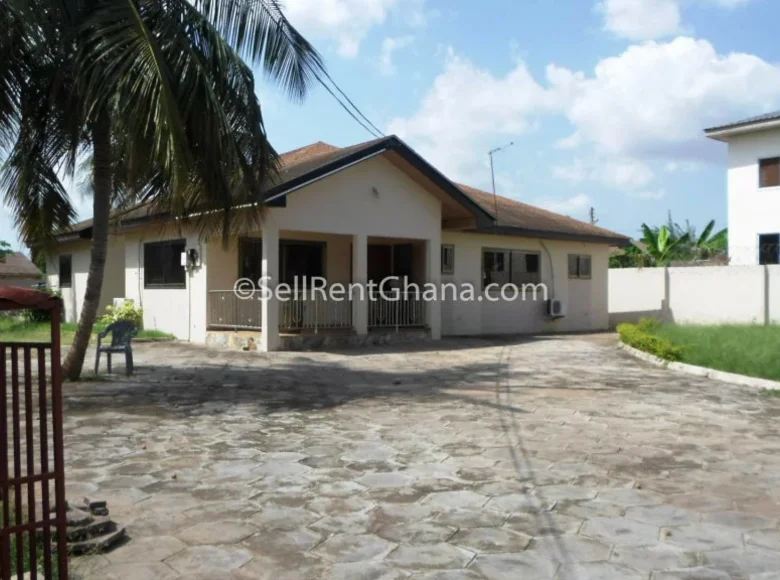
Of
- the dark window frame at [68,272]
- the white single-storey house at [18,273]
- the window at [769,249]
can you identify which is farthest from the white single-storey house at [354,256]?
the white single-storey house at [18,273]

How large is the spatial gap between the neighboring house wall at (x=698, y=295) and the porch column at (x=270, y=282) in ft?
47.6

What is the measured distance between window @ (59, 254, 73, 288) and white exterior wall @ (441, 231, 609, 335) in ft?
42.1

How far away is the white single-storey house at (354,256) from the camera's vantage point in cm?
1551

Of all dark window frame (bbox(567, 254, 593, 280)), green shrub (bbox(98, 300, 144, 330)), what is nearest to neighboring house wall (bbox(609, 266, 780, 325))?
dark window frame (bbox(567, 254, 593, 280))

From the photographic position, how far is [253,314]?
51.5 feet

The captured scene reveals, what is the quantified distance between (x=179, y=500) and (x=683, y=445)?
4.76m

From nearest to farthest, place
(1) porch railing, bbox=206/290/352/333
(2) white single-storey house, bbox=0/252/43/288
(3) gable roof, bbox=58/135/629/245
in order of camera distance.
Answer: (3) gable roof, bbox=58/135/629/245, (1) porch railing, bbox=206/290/352/333, (2) white single-storey house, bbox=0/252/43/288

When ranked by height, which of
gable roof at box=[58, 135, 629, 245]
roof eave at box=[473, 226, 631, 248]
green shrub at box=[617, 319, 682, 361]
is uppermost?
gable roof at box=[58, 135, 629, 245]

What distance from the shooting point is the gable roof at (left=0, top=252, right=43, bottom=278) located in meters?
45.9

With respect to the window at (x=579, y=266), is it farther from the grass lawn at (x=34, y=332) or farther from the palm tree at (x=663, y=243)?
the grass lawn at (x=34, y=332)

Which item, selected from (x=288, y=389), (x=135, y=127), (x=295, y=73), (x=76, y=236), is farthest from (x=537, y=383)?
(x=76, y=236)

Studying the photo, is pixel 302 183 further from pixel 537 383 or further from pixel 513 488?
pixel 513 488

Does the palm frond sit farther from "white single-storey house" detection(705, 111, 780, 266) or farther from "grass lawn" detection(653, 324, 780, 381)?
"white single-storey house" detection(705, 111, 780, 266)

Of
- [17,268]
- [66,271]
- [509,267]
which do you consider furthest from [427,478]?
[17,268]
